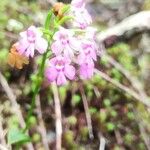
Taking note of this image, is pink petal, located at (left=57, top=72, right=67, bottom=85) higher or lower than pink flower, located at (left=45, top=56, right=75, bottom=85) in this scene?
lower

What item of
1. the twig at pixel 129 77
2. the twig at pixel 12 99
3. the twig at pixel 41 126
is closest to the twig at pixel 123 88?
the twig at pixel 129 77

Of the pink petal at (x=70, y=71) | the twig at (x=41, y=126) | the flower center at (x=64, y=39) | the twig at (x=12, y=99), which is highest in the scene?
the flower center at (x=64, y=39)

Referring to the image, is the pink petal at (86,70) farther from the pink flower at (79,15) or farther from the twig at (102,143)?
the twig at (102,143)

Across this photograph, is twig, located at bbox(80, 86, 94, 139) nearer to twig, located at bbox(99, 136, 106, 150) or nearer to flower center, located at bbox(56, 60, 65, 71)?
twig, located at bbox(99, 136, 106, 150)

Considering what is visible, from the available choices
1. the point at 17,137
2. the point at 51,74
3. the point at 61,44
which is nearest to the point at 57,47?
the point at 61,44

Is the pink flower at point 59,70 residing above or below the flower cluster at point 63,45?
below

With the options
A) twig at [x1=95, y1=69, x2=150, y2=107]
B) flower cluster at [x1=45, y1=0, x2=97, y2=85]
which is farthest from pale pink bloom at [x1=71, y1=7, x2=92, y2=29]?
twig at [x1=95, y1=69, x2=150, y2=107]

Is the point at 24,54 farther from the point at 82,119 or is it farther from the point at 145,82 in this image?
the point at 145,82

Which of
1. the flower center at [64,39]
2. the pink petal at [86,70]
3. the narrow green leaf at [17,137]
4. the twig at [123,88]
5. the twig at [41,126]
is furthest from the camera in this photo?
the twig at [123,88]
